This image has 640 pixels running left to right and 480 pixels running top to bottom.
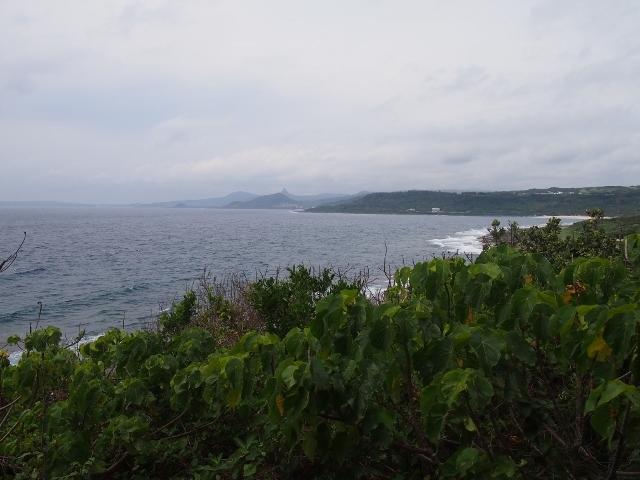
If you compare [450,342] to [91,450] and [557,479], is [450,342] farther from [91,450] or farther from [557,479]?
Result: [91,450]

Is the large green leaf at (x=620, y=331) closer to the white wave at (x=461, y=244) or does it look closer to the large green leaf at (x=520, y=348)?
the large green leaf at (x=520, y=348)

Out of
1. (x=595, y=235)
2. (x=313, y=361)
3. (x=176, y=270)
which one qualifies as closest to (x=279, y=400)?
(x=313, y=361)

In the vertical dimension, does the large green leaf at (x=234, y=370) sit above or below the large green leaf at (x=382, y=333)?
below

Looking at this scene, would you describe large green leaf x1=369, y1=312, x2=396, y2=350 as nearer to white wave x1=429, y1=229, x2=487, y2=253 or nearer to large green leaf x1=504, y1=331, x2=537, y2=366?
large green leaf x1=504, y1=331, x2=537, y2=366

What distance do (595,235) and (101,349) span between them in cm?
860

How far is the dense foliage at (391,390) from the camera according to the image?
7.32 ft

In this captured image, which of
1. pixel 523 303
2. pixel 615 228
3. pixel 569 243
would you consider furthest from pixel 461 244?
pixel 523 303

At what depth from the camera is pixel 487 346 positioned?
2.17 metres

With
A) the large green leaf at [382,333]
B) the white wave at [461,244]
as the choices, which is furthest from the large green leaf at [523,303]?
the white wave at [461,244]

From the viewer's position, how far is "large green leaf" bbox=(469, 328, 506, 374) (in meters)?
2.13

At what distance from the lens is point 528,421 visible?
9.80ft

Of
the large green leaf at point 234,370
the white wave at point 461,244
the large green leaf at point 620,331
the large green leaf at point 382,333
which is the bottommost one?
the white wave at point 461,244

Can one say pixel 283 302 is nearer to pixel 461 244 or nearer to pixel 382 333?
pixel 382 333

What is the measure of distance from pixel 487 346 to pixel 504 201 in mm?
148546
